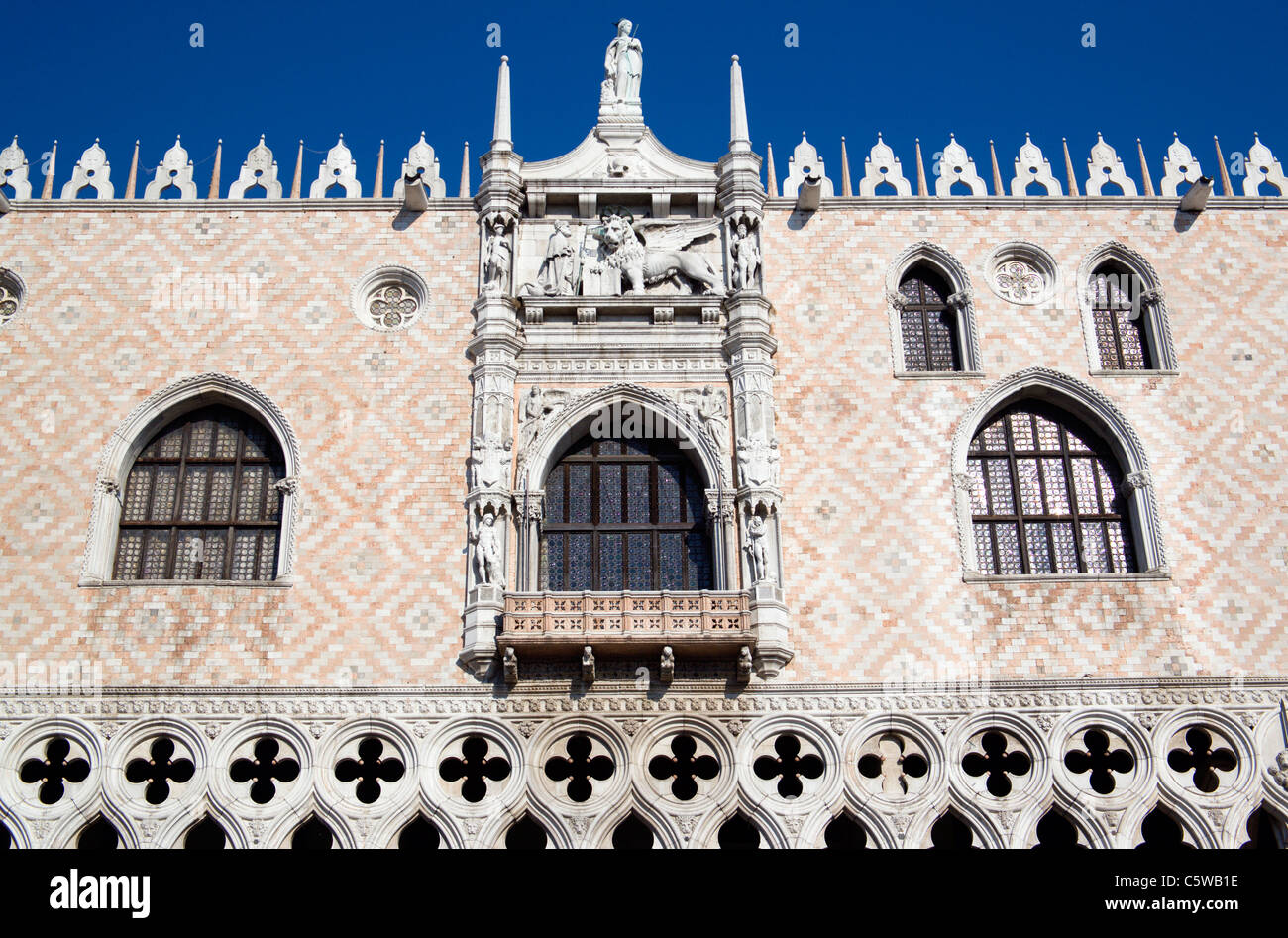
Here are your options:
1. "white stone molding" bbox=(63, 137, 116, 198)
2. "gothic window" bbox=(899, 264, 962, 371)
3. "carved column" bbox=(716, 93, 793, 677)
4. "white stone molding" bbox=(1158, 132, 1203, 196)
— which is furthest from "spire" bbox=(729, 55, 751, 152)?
"white stone molding" bbox=(63, 137, 116, 198)

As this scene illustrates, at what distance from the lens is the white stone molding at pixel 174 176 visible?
2205 cm

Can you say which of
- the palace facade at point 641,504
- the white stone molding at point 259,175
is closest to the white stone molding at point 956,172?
the palace facade at point 641,504

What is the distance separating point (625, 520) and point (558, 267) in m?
4.17

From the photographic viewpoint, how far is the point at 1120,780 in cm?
1850

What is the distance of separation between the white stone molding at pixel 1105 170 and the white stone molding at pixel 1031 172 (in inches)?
20.4

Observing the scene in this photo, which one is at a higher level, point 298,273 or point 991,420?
point 298,273

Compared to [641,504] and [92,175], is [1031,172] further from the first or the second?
[92,175]

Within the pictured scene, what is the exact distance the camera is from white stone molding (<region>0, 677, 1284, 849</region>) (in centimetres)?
1808

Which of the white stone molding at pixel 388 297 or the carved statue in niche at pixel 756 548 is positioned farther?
the white stone molding at pixel 388 297

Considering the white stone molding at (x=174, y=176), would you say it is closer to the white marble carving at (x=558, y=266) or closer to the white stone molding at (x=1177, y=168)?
the white marble carving at (x=558, y=266)

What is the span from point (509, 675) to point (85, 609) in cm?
588

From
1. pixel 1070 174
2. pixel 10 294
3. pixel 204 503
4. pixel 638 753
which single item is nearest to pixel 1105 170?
pixel 1070 174
